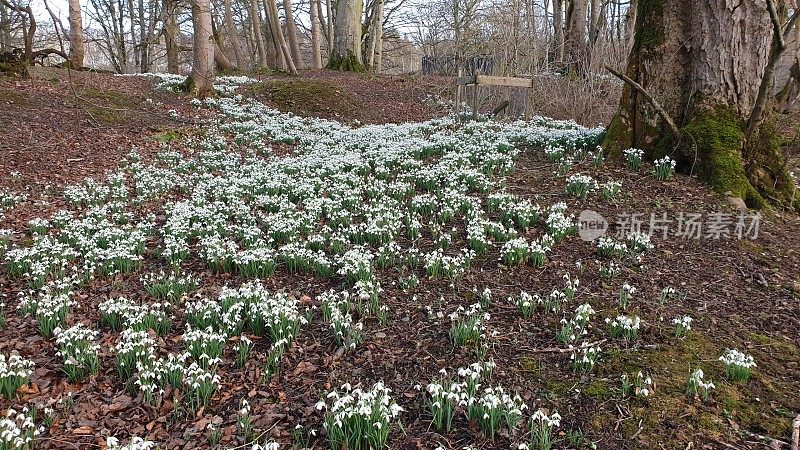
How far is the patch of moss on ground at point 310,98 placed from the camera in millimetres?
15766

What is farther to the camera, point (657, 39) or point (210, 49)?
point (210, 49)

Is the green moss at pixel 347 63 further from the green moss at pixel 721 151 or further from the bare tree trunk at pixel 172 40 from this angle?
the green moss at pixel 721 151

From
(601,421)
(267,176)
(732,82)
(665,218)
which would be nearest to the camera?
(601,421)

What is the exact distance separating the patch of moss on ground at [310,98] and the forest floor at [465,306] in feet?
23.0

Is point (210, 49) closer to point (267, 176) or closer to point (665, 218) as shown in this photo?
point (267, 176)

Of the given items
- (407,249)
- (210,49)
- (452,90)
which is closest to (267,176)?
(407,249)

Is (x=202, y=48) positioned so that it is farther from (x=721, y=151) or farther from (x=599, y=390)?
(x=599, y=390)

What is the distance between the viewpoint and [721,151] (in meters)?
6.06

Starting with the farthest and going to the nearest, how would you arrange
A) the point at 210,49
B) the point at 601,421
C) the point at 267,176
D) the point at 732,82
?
1. the point at 210,49
2. the point at 267,176
3. the point at 732,82
4. the point at 601,421

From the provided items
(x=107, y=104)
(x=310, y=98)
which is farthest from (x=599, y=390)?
(x=310, y=98)

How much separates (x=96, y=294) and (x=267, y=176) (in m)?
3.62

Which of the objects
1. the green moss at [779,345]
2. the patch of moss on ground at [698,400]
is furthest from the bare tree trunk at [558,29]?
the patch of moss on ground at [698,400]

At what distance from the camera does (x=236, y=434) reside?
10.2ft

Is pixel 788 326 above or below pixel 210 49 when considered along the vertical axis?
below
